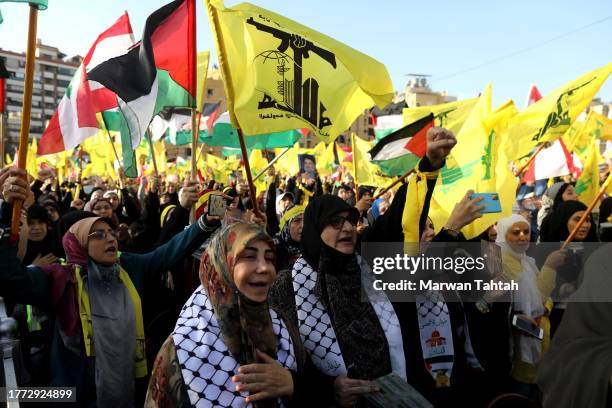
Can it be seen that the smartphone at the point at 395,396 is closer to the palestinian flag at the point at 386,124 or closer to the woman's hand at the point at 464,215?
the woman's hand at the point at 464,215

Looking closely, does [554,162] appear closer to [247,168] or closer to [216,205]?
[247,168]

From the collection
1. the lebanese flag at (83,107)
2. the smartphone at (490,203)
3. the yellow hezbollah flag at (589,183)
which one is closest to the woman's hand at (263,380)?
the smartphone at (490,203)

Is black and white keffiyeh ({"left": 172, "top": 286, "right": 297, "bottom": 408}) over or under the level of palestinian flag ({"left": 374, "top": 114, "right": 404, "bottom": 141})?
under

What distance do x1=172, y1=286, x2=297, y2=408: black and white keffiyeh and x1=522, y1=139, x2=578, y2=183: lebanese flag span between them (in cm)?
827

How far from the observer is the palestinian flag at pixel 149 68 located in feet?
11.8

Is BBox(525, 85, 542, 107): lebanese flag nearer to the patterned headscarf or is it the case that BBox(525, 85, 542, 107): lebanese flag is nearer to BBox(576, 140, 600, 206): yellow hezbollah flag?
BBox(576, 140, 600, 206): yellow hezbollah flag

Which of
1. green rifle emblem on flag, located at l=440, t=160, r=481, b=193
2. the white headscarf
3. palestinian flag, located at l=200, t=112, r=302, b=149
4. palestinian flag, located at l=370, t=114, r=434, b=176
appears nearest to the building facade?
palestinian flag, located at l=200, t=112, r=302, b=149

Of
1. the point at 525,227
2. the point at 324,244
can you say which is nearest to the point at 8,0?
the point at 324,244

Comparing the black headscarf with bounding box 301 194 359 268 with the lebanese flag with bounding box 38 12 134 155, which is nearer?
the black headscarf with bounding box 301 194 359 268

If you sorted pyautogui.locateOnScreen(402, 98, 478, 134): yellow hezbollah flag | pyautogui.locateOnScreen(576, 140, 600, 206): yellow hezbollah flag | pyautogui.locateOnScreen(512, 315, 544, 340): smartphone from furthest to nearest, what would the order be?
1. pyautogui.locateOnScreen(576, 140, 600, 206): yellow hezbollah flag
2. pyautogui.locateOnScreen(402, 98, 478, 134): yellow hezbollah flag
3. pyautogui.locateOnScreen(512, 315, 544, 340): smartphone

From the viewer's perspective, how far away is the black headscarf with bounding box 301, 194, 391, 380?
7.68ft

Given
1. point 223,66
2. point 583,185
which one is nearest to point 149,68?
point 223,66

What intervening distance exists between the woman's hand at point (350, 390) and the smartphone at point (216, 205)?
1342 millimetres

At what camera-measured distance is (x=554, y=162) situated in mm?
8922
